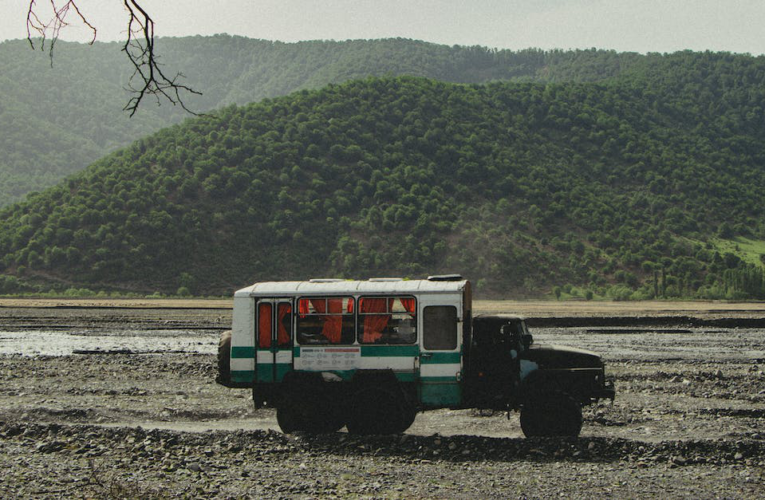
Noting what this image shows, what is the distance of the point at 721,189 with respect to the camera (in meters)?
109

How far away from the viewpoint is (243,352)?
13414mm

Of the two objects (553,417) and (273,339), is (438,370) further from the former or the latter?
(273,339)

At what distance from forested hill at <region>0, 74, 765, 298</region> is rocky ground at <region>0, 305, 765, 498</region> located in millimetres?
59752

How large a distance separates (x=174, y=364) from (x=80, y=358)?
15.9 feet

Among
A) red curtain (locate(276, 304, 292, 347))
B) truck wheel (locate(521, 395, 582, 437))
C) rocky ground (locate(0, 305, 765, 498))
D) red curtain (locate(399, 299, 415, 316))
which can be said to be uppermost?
red curtain (locate(399, 299, 415, 316))

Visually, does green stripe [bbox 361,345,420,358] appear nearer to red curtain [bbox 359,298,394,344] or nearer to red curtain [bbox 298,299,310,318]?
red curtain [bbox 359,298,394,344]

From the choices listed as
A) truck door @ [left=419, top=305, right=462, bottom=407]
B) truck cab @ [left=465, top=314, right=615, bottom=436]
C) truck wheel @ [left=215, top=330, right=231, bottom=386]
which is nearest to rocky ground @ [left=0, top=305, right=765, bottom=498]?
truck cab @ [left=465, top=314, right=615, bottom=436]

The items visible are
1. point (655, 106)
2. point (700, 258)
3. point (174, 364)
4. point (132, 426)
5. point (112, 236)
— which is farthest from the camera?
point (655, 106)

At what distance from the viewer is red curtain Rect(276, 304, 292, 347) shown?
13398mm

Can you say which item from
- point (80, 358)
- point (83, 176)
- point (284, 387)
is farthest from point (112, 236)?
point (284, 387)

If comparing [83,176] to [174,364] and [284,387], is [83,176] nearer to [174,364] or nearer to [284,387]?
[174,364]

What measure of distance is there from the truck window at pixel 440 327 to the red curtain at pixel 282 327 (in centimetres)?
237

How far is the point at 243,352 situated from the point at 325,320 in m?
1.53

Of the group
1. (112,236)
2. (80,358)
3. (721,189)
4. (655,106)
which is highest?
(655,106)
